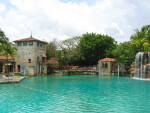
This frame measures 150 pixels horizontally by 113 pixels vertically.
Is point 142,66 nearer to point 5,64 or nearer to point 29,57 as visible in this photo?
point 29,57

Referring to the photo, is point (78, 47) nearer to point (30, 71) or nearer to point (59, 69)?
point (59, 69)

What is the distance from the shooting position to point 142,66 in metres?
27.4

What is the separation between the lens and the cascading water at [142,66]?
26.0 meters

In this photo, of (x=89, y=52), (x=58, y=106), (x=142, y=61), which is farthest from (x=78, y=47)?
(x=58, y=106)

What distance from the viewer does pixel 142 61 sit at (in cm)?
2864

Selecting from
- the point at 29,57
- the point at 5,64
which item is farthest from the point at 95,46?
the point at 5,64

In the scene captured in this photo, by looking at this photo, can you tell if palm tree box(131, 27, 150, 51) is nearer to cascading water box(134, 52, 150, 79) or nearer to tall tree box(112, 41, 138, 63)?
tall tree box(112, 41, 138, 63)

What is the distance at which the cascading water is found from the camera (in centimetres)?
2598

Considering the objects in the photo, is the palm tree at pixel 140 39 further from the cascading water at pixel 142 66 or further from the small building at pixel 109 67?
the small building at pixel 109 67

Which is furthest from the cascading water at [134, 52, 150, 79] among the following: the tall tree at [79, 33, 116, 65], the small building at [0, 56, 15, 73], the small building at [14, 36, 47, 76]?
the small building at [0, 56, 15, 73]

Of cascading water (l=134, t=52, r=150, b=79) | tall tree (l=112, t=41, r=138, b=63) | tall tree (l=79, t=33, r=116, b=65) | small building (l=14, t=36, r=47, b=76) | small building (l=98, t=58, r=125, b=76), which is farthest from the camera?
tall tree (l=79, t=33, r=116, b=65)

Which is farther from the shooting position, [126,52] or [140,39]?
[126,52]

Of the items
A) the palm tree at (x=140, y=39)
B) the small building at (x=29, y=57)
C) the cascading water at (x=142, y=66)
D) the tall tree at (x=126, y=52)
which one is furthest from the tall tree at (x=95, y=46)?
the cascading water at (x=142, y=66)

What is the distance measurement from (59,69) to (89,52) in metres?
9.10
